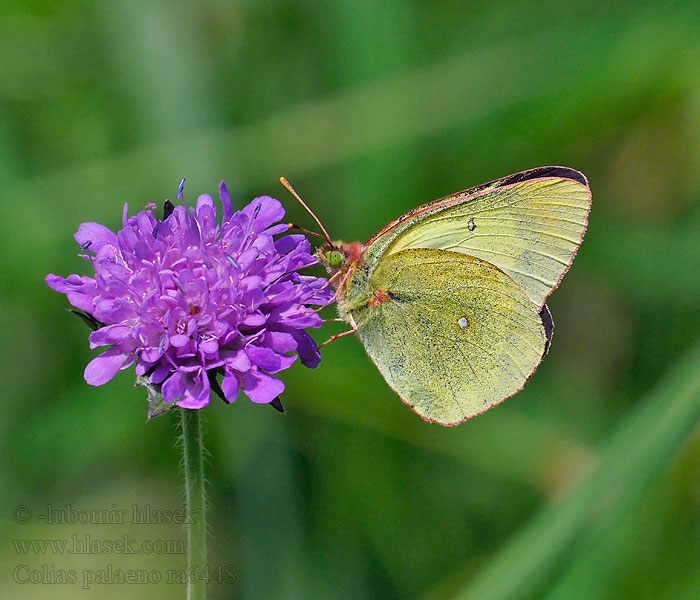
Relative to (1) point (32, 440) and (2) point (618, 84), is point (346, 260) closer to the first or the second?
(1) point (32, 440)

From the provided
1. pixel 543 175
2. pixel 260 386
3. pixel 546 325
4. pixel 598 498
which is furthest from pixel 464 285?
pixel 260 386

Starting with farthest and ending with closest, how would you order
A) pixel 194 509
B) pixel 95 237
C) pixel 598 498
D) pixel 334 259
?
1. pixel 598 498
2. pixel 334 259
3. pixel 95 237
4. pixel 194 509

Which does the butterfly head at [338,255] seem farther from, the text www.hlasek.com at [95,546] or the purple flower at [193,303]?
the text www.hlasek.com at [95,546]

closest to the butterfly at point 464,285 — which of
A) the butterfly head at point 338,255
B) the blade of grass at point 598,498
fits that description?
the butterfly head at point 338,255

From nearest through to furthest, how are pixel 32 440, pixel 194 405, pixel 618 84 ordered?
pixel 194 405 → pixel 32 440 → pixel 618 84

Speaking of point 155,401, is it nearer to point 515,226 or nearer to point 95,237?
point 95,237

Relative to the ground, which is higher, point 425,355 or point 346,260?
point 346,260

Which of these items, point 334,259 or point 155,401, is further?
point 334,259

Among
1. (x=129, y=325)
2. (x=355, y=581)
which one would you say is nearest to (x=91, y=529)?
(x=355, y=581)
